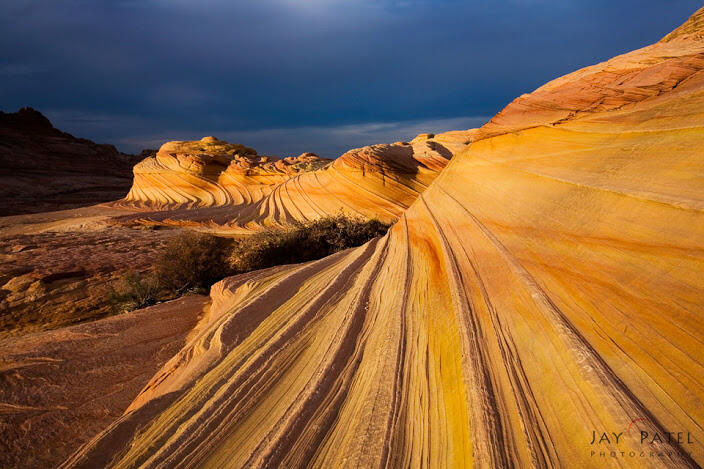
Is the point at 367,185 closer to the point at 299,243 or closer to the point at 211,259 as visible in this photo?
the point at 299,243

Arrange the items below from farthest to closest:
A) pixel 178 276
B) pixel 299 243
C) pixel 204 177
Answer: pixel 204 177 → pixel 299 243 → pixel 178 276

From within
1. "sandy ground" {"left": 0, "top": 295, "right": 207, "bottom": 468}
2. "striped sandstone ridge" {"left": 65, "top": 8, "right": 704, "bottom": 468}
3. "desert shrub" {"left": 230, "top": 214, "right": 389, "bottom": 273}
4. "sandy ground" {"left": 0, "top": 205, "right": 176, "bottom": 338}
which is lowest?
"sandy ground" {"left": 0, "top": 205, "right": 176, "bottom": 338}

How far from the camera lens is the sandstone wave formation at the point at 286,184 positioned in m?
10.5

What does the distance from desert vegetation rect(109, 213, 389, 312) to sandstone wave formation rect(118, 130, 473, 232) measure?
2687 millimetres

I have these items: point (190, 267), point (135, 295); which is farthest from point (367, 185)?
point (135, 295)

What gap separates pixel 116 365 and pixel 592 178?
3972mm

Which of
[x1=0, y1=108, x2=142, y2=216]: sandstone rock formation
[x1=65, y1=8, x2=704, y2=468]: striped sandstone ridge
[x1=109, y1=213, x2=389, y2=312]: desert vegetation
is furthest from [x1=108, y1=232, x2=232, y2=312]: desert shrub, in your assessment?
[x1=0, y1=108, x2=142, y2=216]: sandstone rock formation

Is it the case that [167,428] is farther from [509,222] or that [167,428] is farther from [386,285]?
[509,222]

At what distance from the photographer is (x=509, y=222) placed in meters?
2.71

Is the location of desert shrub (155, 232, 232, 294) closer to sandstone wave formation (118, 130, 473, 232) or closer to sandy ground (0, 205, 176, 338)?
sandy ground (0, 205, 176, 338)

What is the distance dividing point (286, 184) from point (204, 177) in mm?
6951

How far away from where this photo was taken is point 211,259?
6.20 meters

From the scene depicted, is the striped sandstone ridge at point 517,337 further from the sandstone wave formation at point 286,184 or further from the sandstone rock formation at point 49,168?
the sandstone rock formation at point 49,168

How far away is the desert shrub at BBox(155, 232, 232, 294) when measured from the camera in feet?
19.1
